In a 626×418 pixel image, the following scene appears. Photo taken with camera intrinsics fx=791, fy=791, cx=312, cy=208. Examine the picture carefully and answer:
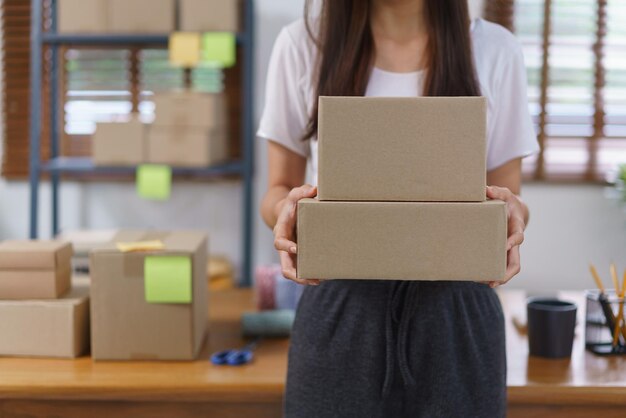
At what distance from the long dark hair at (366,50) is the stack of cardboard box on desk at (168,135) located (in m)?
1.50

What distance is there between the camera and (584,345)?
1552 millimetres

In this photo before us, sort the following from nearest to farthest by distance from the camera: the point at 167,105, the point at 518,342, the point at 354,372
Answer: the point at 354,372 → the point at 518,342 → the point at 167,105

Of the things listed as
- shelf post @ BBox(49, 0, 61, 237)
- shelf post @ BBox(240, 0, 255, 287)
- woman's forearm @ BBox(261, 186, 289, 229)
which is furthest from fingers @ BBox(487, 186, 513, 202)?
shelf post @ BBox(49, 0, 61, 237)

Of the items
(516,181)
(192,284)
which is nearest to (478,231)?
(516,181)

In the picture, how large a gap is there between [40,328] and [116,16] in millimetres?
1610

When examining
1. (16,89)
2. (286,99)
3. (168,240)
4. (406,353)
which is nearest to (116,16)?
(16,89)

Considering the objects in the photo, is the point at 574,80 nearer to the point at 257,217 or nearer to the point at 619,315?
the point at 257,217

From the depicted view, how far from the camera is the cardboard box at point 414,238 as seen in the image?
948mm

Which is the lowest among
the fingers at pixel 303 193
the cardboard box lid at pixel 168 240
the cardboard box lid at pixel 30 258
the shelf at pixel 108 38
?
the cardboard box lid at pixel 30 258

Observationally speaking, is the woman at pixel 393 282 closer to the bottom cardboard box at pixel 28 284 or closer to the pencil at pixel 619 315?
the pencil at pixel 619 315

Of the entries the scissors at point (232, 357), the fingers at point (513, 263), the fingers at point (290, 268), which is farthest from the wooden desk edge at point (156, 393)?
the fingers at point (513, 263)

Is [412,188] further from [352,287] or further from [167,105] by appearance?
[167,105]

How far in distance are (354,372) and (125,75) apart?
2345 mm

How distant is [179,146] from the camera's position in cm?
271
